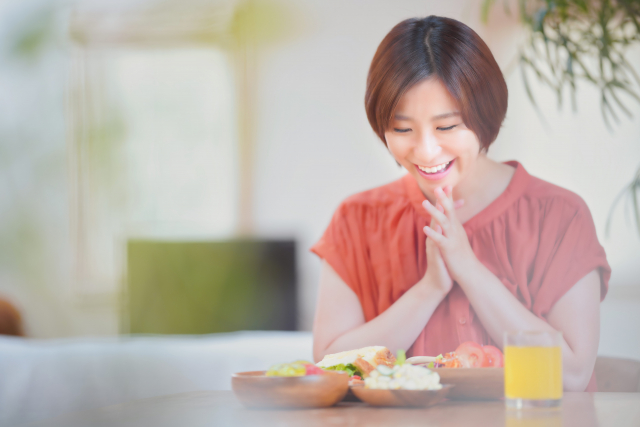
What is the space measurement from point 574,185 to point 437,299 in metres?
0.78

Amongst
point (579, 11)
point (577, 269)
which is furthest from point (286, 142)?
point (577, 269)

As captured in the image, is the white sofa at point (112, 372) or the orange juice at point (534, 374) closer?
the orange juice at point (534, 374)

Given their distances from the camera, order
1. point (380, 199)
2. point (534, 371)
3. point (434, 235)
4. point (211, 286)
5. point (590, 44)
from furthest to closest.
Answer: point (211, 286)
point (590, 44)
point (380, 199)
point (434, 235)
point (534, 371)

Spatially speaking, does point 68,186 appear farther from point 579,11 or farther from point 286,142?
point 579,11

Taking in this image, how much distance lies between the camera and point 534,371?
2.22ft

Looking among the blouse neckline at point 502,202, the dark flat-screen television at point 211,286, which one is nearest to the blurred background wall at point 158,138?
the dark flat-screen television at point 211,286

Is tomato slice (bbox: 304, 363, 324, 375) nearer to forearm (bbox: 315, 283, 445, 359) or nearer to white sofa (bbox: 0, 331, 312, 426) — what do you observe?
forearm (bbox: 315, 283, 445, 359)

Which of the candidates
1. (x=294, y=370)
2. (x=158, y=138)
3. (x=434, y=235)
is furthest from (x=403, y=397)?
(x=158, y=138)

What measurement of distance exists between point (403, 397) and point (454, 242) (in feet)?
1.44

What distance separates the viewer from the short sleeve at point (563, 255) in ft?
3.68

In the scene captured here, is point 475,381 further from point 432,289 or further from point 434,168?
point 434,168

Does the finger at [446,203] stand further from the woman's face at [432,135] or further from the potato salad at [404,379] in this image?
the potato salad at [404,379]

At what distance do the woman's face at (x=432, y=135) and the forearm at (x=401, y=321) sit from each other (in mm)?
218

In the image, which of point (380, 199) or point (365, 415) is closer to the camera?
point (365, 415)
